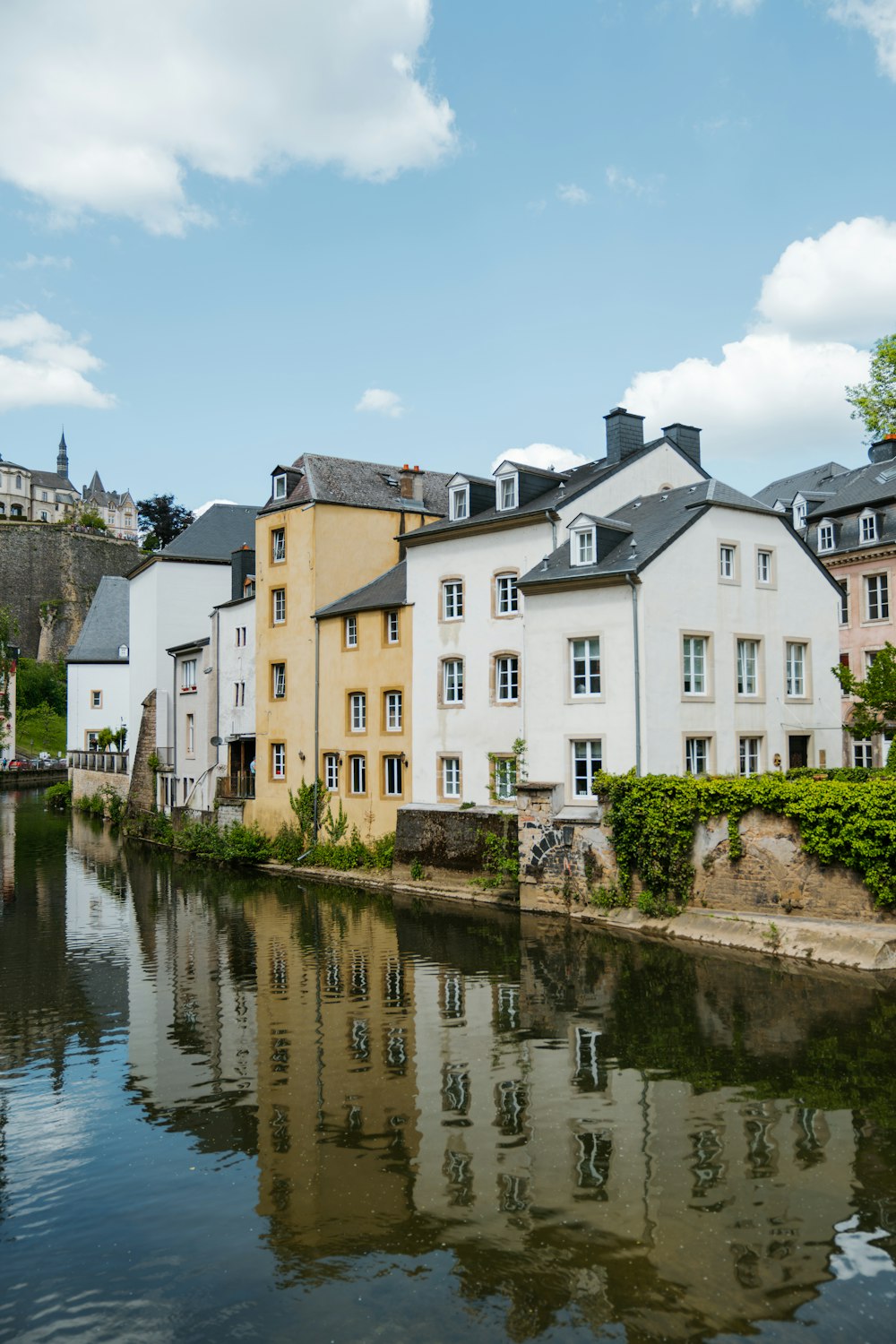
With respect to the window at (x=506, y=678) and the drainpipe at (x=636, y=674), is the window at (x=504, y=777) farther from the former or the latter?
the drainpipe at (x=636, y=674)

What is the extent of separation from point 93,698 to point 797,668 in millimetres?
50943

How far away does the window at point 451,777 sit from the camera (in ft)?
104

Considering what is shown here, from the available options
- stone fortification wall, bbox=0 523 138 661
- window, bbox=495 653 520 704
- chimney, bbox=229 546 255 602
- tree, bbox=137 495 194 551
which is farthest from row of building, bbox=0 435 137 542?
window, bbox=495 653 520 704

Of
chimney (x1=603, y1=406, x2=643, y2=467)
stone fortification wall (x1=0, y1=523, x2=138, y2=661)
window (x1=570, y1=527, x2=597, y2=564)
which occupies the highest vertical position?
stone fortification wall (x1=0, y1=523, x2=138, y2=661)

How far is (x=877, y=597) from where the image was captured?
1652 inches

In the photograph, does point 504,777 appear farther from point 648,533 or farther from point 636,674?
point 648,533

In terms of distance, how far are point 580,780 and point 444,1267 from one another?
60.2 ft

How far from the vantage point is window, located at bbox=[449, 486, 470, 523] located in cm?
3269

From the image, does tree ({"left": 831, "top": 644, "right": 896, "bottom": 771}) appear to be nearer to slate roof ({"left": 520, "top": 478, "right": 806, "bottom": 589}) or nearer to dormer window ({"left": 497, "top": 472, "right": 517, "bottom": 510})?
slate roof ({"left": 520, "top": 478, "right": 806, "bottom": 589})

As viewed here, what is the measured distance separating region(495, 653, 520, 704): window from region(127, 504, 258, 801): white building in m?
24.2

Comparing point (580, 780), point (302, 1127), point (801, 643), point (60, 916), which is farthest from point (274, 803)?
point (302, 1127)

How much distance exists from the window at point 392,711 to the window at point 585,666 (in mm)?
8384

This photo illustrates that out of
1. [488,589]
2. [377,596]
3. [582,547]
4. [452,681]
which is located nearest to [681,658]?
[582,547]

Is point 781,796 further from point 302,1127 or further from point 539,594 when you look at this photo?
point 302,1127
